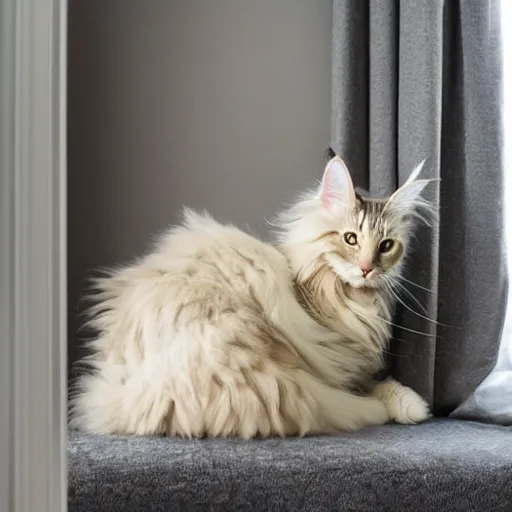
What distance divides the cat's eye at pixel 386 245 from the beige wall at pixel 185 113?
1.52ft

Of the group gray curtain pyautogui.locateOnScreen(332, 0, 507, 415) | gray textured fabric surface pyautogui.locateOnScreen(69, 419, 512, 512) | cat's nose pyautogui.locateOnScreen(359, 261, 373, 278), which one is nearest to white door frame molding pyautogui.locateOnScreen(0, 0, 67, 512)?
gray textured fabric surface pyautogui.locateOnScreen(69, 419, 512, 512)

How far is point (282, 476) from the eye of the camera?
933 mm

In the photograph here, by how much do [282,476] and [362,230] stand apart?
551 mm

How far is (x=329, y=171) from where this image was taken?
1.34m

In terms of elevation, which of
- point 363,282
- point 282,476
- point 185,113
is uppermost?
point 185,113

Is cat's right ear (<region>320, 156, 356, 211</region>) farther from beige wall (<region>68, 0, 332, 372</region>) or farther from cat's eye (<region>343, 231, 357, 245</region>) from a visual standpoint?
beige wall (<region>68, 0, 332, 372</region>)

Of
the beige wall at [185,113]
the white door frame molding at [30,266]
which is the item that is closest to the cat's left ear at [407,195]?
the beige wall at [185,113]

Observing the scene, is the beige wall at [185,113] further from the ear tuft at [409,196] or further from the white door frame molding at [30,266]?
the white door frame molding at [30,266]

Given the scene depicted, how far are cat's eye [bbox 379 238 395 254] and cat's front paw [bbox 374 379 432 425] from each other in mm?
275

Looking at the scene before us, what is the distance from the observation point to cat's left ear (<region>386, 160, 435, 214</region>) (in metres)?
1.33

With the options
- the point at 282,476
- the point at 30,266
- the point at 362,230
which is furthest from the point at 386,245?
the point at 30,266

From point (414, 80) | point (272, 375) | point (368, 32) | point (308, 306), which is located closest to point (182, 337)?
point (272, 375)

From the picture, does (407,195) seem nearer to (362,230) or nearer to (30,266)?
(362,230)
